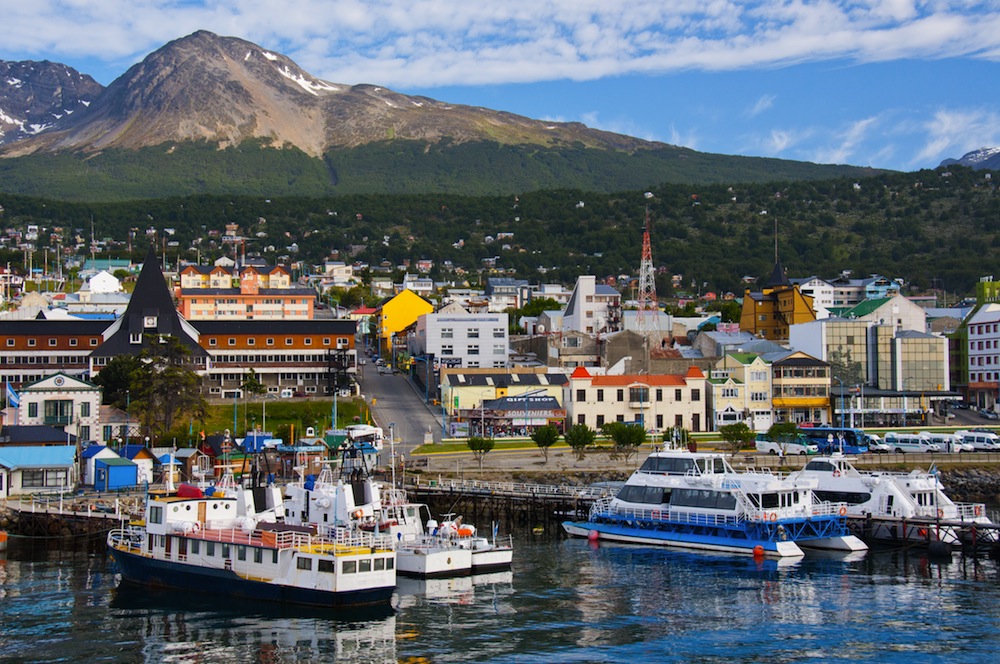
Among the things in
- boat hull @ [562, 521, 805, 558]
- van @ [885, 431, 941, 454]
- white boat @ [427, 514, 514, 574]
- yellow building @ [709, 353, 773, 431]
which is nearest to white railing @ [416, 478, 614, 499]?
boat hull @ [562, 521, 805, 558]

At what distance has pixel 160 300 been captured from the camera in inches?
3839

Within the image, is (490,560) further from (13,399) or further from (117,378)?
(117,378)

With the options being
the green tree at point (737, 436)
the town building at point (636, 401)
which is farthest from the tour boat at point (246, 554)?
the town building at point (636, 401)

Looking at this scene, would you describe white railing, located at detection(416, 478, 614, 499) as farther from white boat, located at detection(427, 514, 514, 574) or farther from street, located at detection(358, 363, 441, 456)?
white boat, located at detection(427, 514, 514, 574)

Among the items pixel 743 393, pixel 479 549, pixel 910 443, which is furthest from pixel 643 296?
pixel 479 549

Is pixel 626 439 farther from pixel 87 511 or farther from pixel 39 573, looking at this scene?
pixel 39 573

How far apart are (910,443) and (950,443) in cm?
266

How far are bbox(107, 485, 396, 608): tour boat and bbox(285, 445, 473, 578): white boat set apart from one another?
1489mm

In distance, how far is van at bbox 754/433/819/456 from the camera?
76.4 meters

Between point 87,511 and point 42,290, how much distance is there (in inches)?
4285

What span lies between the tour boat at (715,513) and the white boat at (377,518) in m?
11.6

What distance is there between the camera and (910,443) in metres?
78.8

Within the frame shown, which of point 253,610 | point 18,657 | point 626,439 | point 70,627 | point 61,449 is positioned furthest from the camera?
point 626,439

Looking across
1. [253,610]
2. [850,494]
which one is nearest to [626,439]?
[850,494]
